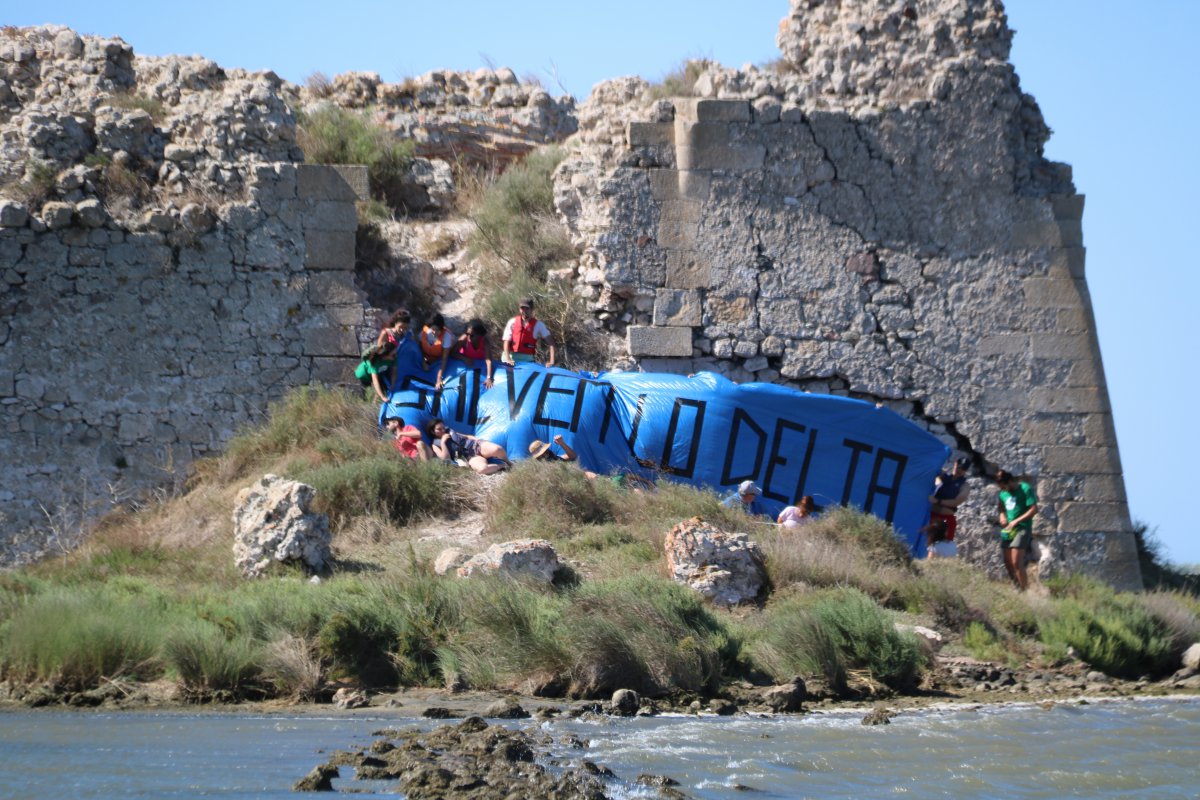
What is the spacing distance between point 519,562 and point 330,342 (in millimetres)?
3664

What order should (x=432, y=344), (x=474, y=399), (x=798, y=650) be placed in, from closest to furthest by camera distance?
(x=798, y=650), (x=474, y=399), (x=432, y=344)

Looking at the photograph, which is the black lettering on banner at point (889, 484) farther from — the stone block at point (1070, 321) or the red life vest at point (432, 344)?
the red life vest at point (432, 344)

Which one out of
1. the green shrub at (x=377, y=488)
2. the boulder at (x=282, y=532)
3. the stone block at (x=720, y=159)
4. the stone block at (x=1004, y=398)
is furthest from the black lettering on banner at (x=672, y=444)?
the boulder at (x=282, y=532)

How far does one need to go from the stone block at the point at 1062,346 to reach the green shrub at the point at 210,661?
7419 mm

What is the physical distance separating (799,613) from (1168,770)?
8.02ft

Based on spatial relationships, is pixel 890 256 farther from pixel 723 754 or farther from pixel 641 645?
pixel 723 754

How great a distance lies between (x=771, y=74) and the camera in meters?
13.6

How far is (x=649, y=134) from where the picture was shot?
13.3m

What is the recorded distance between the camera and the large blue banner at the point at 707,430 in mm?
12219

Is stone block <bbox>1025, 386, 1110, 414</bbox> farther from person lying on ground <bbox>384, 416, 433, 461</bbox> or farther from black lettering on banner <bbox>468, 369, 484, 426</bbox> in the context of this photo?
person lying on ground <bbox>384, 416, 433, 461</bbox>

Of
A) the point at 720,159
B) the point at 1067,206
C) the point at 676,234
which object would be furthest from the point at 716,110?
the point at 1067,206

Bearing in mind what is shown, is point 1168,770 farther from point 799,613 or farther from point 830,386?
point 830,386

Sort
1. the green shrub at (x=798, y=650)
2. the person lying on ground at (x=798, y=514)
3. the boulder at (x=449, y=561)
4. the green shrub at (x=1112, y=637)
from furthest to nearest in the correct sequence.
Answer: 1. the person lying on ground at (x=798, y=514)
2. the green shrub at (x=1112, y=637)
3. the boulder at (x=449, y=561)
4. the green shrub at (x=798, y=650)

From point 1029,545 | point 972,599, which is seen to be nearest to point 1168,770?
point 972,599
